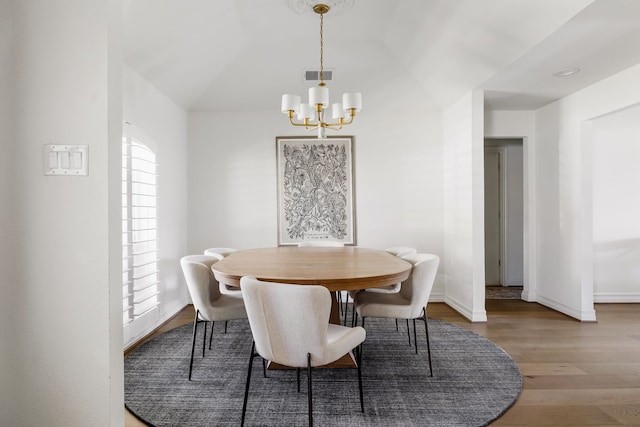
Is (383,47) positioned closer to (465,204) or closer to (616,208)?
(465,204)

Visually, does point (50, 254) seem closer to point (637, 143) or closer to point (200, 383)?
point (200, 383)

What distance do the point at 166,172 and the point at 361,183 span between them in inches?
92.2

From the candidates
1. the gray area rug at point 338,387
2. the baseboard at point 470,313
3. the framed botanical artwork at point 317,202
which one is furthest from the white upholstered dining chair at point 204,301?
the baseboard at point 470,313

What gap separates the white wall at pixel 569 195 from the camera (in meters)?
3.61

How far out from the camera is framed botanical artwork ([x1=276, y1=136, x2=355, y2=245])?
14.7 ft

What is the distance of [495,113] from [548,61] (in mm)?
1501

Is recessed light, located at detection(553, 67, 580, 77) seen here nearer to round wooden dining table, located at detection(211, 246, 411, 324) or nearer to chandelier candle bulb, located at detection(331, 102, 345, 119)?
chandelier candle bulb, located at detection(331, 102, 345, 119)

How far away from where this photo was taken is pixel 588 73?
126 inches

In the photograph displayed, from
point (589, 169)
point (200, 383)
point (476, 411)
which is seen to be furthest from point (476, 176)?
point (200, 383)

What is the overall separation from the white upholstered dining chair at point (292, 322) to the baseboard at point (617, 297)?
4.26m

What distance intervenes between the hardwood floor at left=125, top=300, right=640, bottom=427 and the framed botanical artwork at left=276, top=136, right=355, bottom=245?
1.50 meters

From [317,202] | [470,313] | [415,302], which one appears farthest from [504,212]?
[415,302]

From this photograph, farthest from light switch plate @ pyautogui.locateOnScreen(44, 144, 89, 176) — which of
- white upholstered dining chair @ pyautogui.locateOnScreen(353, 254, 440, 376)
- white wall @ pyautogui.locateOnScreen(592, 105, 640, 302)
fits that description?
white wall @ pyautogui.locateOnScreen(592, 105, 640, 302)

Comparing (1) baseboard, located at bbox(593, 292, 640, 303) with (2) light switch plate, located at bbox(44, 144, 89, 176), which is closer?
(2) light switch plate, located at bbox(44, 144, 89, 176)
